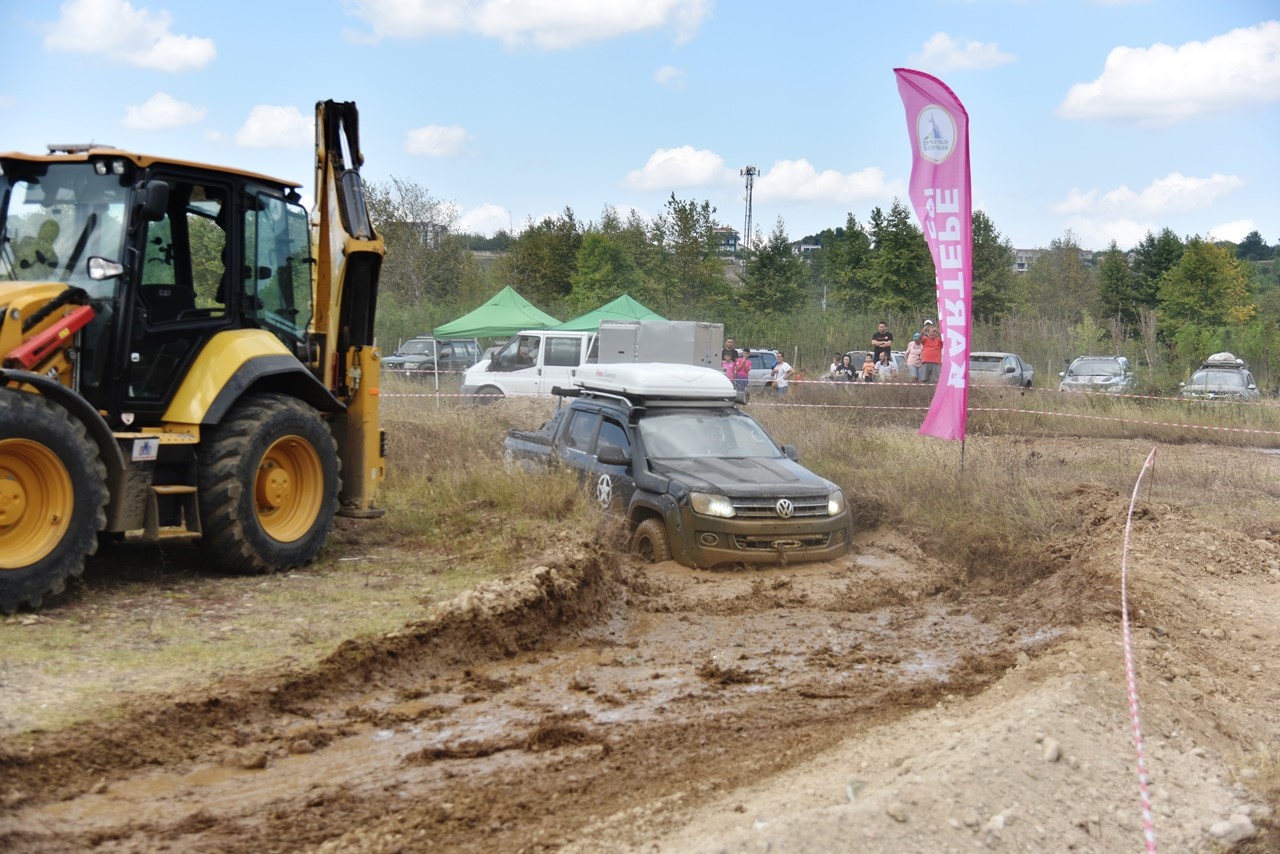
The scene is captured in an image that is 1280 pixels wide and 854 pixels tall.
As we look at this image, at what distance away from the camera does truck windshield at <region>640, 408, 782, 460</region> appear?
11.7m

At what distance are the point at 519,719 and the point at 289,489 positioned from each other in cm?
355

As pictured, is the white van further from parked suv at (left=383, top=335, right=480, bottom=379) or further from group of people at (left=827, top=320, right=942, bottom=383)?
parked suv at (left=383, top=335, right=480, bottom=379)

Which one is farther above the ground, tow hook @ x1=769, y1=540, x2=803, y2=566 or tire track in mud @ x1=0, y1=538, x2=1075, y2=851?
tow hook @ x1=769, y1=540, x2=803, y2=566

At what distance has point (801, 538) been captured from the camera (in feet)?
35.7

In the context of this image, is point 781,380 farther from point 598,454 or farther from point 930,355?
point 598,454

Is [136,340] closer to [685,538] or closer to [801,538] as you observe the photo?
[685,538]

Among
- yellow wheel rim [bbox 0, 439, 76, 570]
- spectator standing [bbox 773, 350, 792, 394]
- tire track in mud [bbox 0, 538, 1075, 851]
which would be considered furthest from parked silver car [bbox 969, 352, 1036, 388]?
yellow wheel rim [bbox 0, 439, 76, 570]

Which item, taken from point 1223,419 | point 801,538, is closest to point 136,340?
point 801,538

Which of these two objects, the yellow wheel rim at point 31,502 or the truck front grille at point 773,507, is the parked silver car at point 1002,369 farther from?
the yellow wheel rim at point 31,502

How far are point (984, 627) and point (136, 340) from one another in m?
6.31

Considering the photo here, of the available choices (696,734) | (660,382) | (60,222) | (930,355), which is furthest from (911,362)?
(696,734)

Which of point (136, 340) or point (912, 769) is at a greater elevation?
point (136, 340)

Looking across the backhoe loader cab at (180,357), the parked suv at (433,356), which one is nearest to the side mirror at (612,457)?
the backhoe loader cab at (180,357)

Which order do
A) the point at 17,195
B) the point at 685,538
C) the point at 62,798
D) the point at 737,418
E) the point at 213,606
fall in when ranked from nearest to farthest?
1. the point at 62,798
2. the point at 213,606
3. the point at 17,195
4. the point at 685,538
5. the point at 737,418
